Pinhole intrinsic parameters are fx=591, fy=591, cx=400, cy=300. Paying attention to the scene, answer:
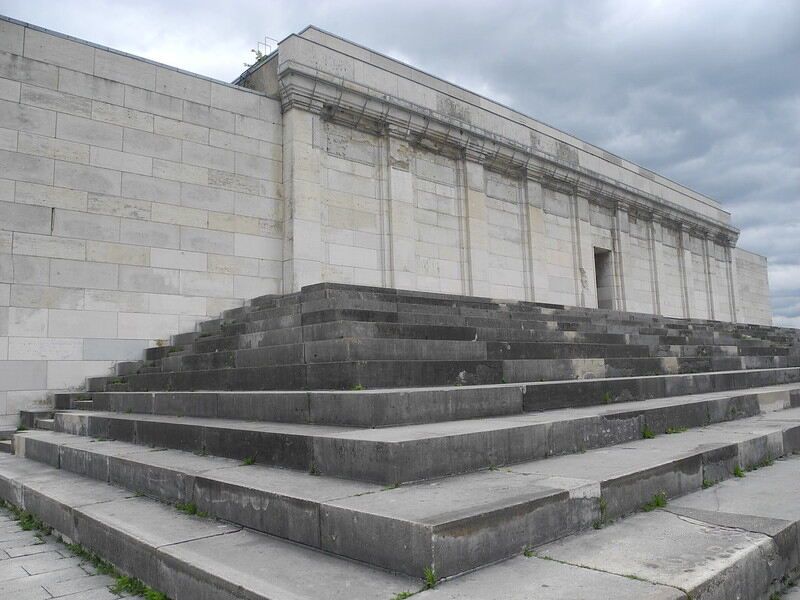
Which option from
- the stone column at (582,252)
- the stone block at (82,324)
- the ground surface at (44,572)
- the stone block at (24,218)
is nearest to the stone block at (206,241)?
the stone block at (82,324)

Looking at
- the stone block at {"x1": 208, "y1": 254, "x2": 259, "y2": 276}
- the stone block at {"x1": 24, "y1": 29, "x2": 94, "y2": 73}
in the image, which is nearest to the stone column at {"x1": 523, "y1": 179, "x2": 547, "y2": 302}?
the stone block at {"x1": 208, "y1": 254, "x2": 259, "y2": 276}

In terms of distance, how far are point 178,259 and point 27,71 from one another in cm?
424

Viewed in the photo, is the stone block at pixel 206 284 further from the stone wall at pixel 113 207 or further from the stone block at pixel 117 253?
the stone block at pixel 117 253

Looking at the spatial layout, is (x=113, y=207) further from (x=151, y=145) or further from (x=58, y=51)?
(x=58, y=51)

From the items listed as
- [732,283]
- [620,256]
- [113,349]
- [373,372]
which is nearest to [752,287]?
[732,283]

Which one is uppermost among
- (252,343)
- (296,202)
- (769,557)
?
(296,202)

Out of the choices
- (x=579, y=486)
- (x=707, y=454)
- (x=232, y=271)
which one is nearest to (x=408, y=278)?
(x=232, y=271)

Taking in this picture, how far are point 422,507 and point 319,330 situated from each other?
3.83 m

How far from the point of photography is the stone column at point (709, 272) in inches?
1112

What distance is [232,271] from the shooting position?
12.8 m

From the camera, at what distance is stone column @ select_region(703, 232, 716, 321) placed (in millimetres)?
28234

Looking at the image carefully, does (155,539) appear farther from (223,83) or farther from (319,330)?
(223,83)

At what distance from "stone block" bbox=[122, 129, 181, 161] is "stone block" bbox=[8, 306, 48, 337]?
359cm

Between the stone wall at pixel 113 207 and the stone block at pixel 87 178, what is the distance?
0.02 meters
